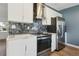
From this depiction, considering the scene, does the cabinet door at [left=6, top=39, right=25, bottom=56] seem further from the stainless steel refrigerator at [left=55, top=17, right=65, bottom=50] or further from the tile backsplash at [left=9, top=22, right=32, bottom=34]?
the stainless steel refrigerator at [left=55, top=17, right=65, bottom=50]

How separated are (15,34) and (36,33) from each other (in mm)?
262

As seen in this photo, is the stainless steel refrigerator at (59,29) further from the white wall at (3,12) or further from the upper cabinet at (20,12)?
the white wall at (3,12)

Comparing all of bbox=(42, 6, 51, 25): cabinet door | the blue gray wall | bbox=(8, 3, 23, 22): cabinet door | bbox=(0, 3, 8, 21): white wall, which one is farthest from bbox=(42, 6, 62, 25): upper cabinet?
bbox=(0, 3, 8, 21): white wall

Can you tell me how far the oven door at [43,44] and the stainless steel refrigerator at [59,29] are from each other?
12 cm

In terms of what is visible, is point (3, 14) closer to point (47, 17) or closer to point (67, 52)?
point (47, 17)

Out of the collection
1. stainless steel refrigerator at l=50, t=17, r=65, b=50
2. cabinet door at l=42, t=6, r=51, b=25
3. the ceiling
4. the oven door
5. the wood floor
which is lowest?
the wood floor

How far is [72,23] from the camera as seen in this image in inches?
58.8

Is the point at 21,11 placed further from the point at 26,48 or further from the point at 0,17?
the point at 26,48

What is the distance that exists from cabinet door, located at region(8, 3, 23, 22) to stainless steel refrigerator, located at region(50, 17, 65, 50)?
1.38 ft

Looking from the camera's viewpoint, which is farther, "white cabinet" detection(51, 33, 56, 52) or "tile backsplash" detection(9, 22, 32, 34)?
"white cabinet" detection(51, 33, 56, 52)

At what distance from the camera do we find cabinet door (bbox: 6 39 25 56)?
1.41 metres

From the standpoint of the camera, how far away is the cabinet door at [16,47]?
4.62ft

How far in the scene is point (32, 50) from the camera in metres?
1.48

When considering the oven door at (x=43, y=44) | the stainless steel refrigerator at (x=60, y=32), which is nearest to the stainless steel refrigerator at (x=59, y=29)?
the stainless steel refrigerator at (x=60, y=32)
